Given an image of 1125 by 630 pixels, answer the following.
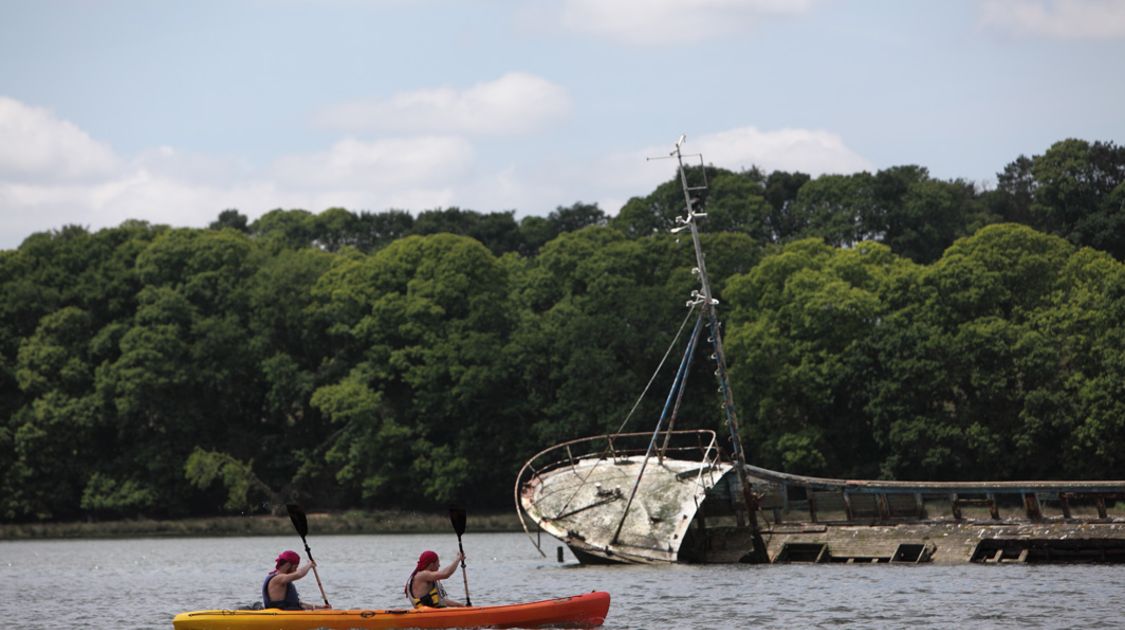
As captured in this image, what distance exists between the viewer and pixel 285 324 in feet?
358

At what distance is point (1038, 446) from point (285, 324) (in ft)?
160

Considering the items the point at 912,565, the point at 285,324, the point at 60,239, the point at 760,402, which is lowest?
the point at 912,565

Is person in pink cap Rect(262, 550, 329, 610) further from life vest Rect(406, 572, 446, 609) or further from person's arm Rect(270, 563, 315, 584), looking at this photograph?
life vest Rect(406, 572, 446, 609)

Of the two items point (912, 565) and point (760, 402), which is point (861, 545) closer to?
point (912, 565)

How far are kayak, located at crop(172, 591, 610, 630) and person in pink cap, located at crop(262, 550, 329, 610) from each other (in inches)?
13.6

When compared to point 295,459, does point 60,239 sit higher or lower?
higher

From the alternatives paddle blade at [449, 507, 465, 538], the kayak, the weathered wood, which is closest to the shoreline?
the weathered wood

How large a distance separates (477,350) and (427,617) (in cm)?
6591

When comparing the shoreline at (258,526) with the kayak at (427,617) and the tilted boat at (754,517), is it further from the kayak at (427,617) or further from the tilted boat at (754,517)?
the kayak at (427,617)

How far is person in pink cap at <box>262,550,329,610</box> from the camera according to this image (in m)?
37.3

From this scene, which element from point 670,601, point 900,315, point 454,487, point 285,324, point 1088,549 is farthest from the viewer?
point 285,324

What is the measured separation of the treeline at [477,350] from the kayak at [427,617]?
51346 millimetres

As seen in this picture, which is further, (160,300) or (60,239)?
(60,239)

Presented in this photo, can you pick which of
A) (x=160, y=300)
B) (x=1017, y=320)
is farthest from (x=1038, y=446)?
(x=160, y=300)
